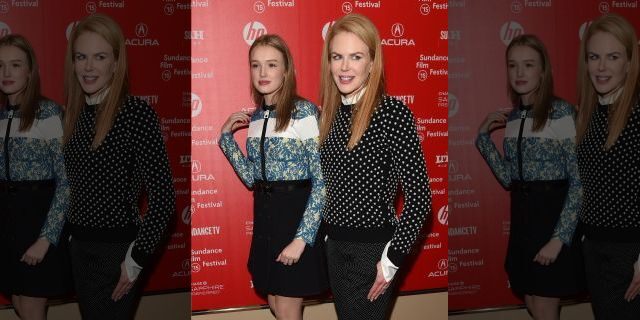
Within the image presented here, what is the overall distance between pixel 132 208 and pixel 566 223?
5.83 feet

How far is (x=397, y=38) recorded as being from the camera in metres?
3.98

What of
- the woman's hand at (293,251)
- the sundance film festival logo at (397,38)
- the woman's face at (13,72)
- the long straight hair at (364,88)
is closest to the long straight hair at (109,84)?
the woman's face at (13,72)

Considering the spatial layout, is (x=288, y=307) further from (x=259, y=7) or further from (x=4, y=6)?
(x=4, y=6)

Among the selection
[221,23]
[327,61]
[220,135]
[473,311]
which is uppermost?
[221,23]

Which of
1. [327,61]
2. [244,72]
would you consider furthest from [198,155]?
[327,61]

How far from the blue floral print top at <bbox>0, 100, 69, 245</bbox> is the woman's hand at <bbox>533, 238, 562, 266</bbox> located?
1961mm

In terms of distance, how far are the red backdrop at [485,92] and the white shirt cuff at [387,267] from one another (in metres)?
0.43

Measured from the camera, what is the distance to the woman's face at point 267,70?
11.3 ft

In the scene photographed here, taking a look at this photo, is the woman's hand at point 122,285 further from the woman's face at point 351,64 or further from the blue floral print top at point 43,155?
the woman's face at point 351,64

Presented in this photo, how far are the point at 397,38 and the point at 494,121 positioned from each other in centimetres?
107

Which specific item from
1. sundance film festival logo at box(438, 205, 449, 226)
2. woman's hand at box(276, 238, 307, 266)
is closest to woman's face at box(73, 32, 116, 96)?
woman's hand at box(276, 238, 307, 266)

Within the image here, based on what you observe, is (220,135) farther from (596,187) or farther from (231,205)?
(596,187)

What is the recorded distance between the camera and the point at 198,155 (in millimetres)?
3611

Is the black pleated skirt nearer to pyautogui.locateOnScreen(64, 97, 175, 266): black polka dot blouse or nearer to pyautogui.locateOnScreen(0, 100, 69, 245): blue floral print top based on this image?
pyautogui.locateOnScreen(64, 97, 175, 266): black polka dot blouse
